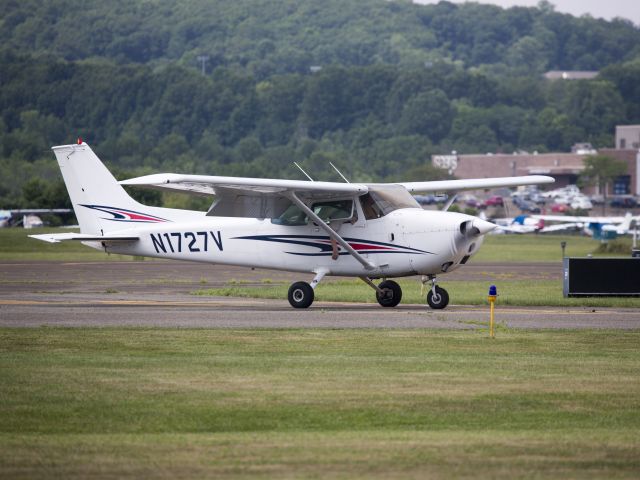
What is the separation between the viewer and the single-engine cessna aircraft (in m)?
22.9

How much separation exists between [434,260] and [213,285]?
11.6 metres

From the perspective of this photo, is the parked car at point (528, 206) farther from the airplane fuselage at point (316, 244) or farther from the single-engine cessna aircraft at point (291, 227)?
the airplane fuselage at point (316, 244)

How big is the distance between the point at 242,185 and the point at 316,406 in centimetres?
1080

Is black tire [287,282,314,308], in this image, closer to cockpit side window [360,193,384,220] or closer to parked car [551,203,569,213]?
cockpit side window [360,193,384,220]

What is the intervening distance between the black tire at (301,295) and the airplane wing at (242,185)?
176cm


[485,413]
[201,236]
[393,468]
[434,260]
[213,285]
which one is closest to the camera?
[393,468]

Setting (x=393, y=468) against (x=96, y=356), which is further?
(x=96, y=356)

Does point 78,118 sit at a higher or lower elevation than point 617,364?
higher

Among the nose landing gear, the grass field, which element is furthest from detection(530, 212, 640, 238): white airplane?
the nose landing gear

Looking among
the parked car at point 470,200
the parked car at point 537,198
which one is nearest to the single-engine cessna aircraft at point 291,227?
the parked car at point 470,200

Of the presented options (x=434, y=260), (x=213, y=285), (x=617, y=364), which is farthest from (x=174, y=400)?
(x=213, y=285)

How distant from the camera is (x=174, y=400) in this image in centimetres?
1255

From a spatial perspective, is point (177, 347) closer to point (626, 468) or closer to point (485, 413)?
point (485, 413)

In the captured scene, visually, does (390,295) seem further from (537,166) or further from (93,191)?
(537,166)
